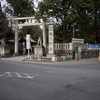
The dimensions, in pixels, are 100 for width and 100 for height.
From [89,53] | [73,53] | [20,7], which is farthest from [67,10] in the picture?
[20,7]

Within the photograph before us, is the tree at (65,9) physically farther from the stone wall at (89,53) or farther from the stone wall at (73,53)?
the stone wall at (89,53)

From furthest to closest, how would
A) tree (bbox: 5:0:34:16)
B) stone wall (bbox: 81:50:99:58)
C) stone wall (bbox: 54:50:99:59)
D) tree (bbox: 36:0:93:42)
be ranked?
tree (bbox: 5:0:34:16) < stone wall (bbox: 81:50:99:58) < stone wall (bbox: 54:50:99:59) < tree (bbox: 36:0:93:42)

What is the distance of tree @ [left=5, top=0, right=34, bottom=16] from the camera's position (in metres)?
22.5

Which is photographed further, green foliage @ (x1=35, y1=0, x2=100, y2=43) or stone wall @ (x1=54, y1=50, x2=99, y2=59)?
stone wall @ (x1=54, y1=50, x2=99, y2=59)

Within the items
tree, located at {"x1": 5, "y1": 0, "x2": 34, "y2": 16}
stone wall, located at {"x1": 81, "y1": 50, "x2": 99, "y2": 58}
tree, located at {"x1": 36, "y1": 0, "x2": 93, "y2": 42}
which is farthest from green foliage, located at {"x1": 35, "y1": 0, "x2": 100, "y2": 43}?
tree, located at {"x1": 5, "y1": 0, "x2": 34, "y2": 16}

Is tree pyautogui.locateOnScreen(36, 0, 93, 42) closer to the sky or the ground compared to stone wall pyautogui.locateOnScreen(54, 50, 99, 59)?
closer to the sky

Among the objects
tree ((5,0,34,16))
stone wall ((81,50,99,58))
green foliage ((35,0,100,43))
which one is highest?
tree ((5,0,34,16))

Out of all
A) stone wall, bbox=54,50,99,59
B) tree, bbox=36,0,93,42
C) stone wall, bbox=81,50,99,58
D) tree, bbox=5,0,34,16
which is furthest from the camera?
tree, bbox=5,0,34,16

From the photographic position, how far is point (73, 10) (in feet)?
55.2

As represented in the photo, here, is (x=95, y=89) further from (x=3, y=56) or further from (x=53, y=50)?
(x=3, y=56)

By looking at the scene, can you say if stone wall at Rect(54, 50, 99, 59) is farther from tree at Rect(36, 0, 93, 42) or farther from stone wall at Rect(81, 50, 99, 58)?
tree at Rect(36, 0, 93, 42)

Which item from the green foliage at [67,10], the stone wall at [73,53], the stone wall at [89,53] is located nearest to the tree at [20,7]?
the green foliage at [67,10]

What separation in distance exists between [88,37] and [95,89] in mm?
17987

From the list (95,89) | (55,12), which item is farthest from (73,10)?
(95,89)
